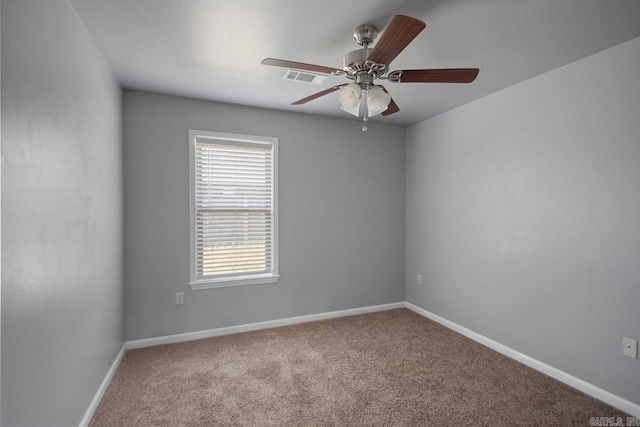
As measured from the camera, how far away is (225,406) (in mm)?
2172

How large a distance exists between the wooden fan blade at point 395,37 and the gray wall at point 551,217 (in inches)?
68.2

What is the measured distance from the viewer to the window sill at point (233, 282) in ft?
10.7

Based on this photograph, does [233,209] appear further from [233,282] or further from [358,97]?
[358,97]

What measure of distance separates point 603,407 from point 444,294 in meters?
1.65

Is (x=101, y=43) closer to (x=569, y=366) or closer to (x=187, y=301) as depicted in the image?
(x=187, y=301)

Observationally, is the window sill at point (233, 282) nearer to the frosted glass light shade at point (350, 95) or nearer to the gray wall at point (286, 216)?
the gray wall at point (286, 216)

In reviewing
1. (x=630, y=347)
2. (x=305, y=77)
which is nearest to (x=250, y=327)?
(x=305, y=77)

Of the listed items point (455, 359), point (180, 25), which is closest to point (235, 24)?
point (180, 25)

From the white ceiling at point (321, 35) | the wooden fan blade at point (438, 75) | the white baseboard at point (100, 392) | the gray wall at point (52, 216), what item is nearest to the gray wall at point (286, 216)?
the white baseboard at point (100, 392)

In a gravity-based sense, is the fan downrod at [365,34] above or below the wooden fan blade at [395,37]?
above

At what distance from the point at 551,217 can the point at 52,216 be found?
3.37 m

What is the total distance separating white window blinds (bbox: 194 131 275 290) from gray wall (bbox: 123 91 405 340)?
0.14 m

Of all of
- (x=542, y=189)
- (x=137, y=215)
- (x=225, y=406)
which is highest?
(x=542, y=189)

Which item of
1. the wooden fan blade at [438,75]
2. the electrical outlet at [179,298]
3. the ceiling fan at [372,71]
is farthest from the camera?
the electrical outlet at [179,298]
